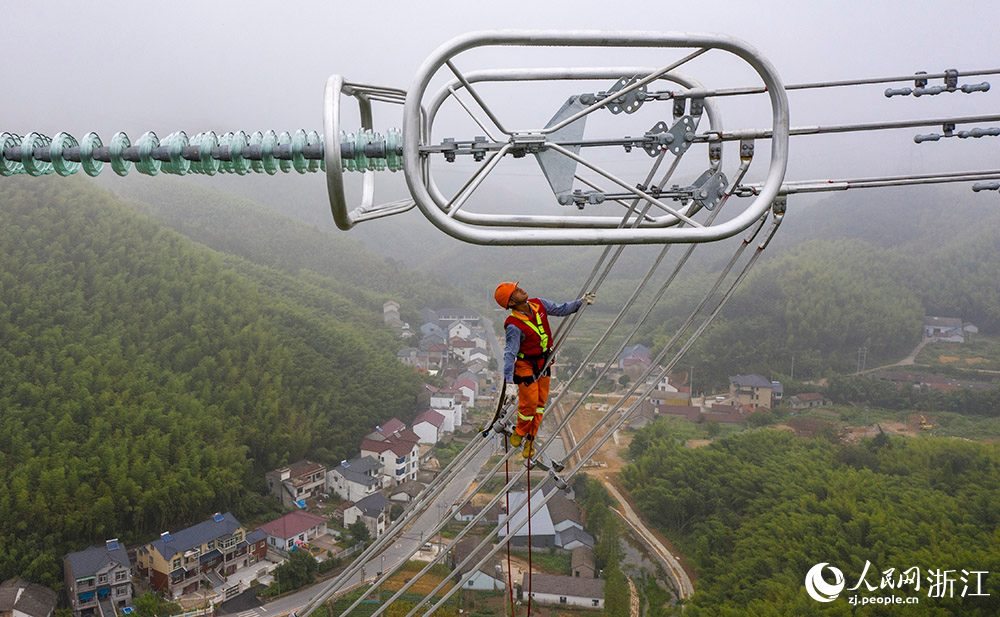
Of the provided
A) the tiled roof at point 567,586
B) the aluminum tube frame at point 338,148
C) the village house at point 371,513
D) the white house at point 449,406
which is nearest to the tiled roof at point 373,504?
the village house at point 371,513

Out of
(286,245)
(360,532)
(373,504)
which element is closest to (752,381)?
(373,504)

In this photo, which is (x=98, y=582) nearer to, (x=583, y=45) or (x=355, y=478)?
(x=355, y=478)

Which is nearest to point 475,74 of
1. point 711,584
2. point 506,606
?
point 506,606

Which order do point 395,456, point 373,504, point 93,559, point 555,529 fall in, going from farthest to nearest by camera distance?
point 395,456 < point 373,504 < point 555,529 < point 93,559

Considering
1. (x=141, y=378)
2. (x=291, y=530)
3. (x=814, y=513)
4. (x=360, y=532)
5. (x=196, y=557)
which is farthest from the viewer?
(x=141, y=378)

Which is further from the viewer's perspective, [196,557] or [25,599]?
[196,557]

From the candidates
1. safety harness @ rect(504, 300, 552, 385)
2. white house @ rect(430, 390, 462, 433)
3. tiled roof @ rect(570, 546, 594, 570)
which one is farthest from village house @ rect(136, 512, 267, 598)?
safety harness @ rect(504, 300, 552, 385)

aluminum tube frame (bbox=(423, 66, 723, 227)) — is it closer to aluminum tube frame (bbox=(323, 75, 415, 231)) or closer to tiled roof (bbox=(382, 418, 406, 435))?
aluminum tube frame (bbox=(323, 75, 415, 231))
